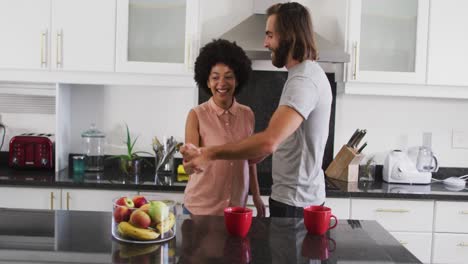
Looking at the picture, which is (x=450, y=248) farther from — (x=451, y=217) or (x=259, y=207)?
(x=259, y=207)

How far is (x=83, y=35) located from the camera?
109 inches

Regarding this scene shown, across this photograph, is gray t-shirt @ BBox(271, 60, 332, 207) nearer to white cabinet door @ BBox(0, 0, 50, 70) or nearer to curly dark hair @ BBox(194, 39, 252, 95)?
curly dark hair @ BBox(194, 39, 252, 95)

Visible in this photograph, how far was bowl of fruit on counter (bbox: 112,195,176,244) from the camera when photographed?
137 centimetres

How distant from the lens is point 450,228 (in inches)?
107

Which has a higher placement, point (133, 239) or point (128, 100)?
point (128, 100)

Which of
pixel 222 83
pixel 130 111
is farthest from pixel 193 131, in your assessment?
pixel 130 111

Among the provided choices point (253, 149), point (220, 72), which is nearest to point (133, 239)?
point (253, 149)

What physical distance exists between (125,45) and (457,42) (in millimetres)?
1907

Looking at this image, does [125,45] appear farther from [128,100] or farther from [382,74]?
[382,74]

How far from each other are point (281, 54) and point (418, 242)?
155 centimetres

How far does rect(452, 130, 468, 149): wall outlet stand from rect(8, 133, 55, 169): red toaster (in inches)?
102

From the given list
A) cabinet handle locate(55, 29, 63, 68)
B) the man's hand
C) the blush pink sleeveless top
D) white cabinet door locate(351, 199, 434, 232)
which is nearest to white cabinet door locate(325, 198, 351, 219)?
white cabinet door locate(351, 199, 434, 232)

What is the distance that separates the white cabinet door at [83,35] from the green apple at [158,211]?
1624 mm

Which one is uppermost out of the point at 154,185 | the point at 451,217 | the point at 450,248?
the point at 154,185
